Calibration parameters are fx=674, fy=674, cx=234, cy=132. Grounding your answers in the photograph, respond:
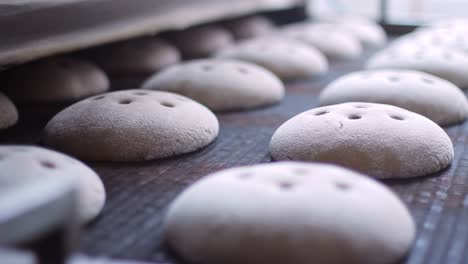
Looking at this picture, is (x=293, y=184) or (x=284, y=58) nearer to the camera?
(x=293, y=184)

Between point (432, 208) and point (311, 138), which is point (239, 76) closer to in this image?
point (311, 138)

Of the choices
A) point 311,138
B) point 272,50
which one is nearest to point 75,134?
point 311,138

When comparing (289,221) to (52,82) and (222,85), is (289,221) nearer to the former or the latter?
(222,85)

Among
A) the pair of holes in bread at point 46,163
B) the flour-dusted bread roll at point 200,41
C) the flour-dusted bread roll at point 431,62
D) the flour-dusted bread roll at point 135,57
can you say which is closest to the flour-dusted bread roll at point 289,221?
the pair of holes in bread at point 46,163

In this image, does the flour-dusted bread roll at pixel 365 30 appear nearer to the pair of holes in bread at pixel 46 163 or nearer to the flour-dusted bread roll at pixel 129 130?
the flour-dusted bread roll at pixel 129 130

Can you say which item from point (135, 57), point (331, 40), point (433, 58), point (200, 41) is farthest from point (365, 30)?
point (135, 57)

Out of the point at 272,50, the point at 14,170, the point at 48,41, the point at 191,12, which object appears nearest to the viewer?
the point at 14,170

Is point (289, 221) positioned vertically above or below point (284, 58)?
above
